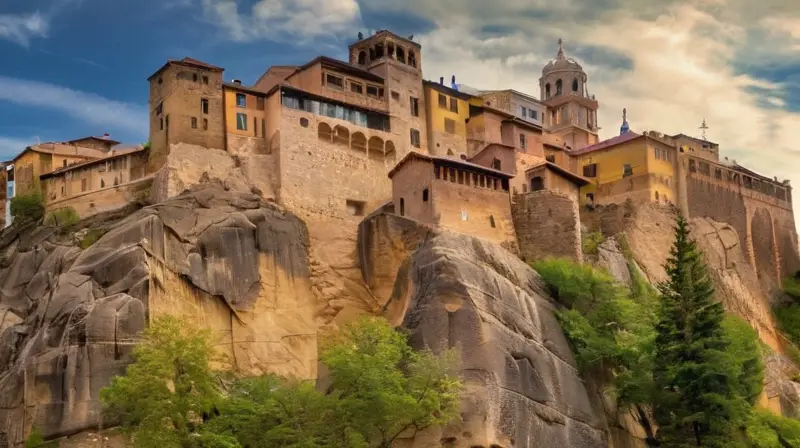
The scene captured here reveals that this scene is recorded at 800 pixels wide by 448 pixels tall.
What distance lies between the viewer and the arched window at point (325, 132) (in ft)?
244

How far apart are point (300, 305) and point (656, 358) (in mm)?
20179

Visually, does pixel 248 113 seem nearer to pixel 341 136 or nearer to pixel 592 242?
pixel 341 136

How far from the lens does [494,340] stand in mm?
55906

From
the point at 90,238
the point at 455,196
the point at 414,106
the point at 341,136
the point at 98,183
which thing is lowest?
the point at 90,238

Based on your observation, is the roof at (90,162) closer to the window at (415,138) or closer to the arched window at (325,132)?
the arched window at (325,132)

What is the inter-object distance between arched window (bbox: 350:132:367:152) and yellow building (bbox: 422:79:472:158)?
664 cm

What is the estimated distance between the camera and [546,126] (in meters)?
104

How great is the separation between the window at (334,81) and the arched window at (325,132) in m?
4.47

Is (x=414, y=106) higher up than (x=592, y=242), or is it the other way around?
(x=414, y=106)

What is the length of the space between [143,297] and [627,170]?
39.8 m

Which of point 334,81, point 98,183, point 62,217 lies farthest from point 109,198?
point 334,81

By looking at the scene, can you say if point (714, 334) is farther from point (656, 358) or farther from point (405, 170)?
point (405, 170)

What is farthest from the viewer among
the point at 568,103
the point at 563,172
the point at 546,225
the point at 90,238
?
the point at 568,103

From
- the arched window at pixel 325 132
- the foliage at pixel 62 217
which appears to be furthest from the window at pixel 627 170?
the foliage at pixel 62 217
